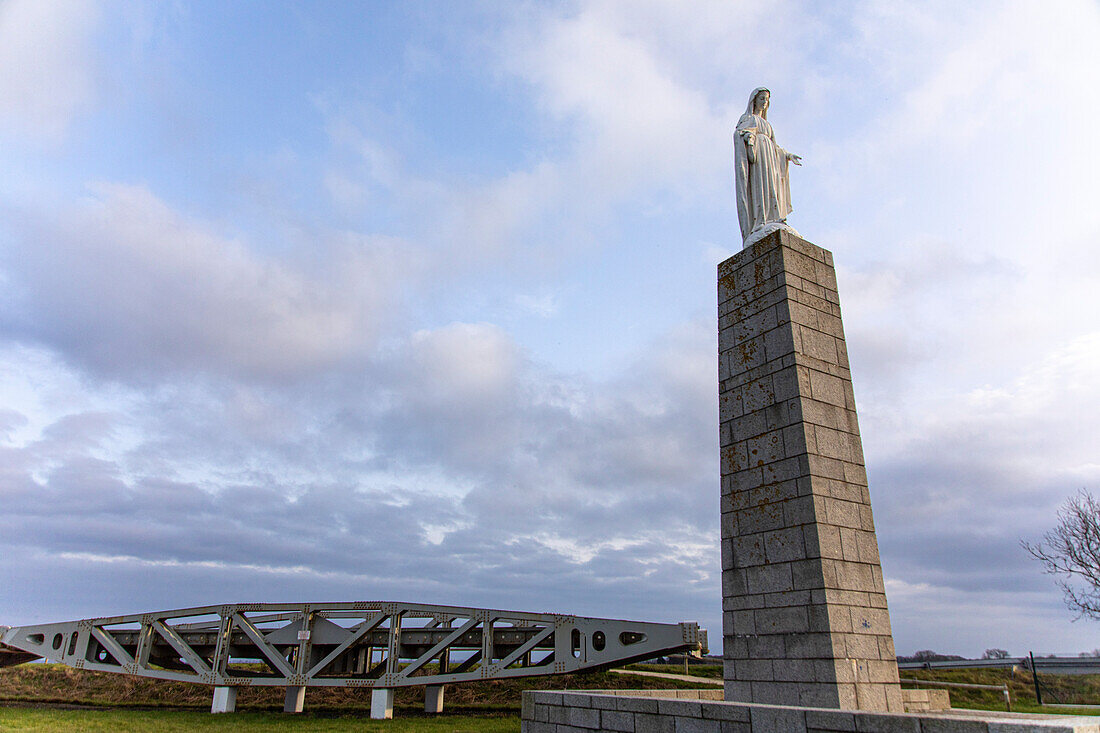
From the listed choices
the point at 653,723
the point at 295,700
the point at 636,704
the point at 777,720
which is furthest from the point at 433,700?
the point at 777,720

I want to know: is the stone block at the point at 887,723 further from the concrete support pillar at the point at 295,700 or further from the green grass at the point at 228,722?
the concrete support pillar at the point at 295,700

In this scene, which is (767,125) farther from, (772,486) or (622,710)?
(622,710)

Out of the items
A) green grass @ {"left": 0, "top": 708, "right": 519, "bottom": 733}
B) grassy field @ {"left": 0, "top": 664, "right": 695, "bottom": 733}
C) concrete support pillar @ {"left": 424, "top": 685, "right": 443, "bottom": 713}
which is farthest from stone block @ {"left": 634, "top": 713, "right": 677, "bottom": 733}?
concrete support pillar @ {"left": 424, "top": 685, "right": 443, "bottom": 713}

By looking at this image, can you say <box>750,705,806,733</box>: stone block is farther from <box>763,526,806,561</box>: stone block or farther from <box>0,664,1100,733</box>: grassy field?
<box>0,664,1100,733</box>: grassy field

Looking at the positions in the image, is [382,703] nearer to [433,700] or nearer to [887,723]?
[433,700]

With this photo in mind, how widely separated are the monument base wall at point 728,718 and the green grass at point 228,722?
754cm

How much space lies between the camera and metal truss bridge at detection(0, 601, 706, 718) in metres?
19.7

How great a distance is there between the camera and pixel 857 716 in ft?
23.1

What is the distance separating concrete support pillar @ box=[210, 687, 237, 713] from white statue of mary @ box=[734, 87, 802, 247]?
82.5 feet

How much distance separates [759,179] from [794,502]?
6.73 metres

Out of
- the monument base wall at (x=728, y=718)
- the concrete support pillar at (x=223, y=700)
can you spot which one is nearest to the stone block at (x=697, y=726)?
the monument base wall at (x=728, y=718)

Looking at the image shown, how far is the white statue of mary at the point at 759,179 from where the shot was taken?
12.9 metres

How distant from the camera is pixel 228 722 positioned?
21.2m

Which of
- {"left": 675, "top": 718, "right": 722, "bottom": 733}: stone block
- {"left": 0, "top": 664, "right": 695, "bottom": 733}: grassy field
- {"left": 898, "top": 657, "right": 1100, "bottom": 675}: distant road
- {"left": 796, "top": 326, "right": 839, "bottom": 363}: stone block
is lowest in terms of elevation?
{"left": 0, "top": 664, "right": 695, "bottom": 733}: grassy field
